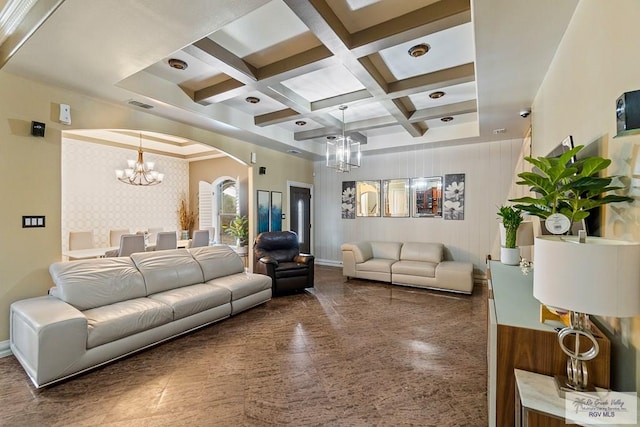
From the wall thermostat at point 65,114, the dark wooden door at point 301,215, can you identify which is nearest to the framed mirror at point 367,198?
the dark wooden door at point 301,215

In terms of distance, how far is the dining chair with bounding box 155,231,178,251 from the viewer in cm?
488

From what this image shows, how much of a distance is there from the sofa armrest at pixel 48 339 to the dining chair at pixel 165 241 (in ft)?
7.55

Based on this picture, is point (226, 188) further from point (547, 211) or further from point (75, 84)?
point (547, 211)

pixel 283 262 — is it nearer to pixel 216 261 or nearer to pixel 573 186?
pixel 216 261

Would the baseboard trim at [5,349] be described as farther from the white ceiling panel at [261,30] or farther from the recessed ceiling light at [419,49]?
the recessed ceiling light at [419,49]

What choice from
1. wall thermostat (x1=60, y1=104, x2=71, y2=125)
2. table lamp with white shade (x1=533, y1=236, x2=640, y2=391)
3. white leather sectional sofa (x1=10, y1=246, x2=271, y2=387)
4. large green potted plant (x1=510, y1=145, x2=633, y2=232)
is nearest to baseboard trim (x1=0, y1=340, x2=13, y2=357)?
white leather sectional sofa (x1=10, y1=246, x2=271, y2=387)

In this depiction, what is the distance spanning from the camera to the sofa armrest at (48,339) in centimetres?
223

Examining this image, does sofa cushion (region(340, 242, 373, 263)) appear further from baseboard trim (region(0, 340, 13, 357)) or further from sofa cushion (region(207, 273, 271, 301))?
baseboard trim (region(0, 340, 13, 357))

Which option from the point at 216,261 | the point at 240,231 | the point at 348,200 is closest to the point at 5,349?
the point at 216,261

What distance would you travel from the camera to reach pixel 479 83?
2.90m

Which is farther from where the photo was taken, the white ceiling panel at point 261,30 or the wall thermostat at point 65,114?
the wall thermostat at point 65,114

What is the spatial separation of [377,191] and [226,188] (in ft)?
12.5

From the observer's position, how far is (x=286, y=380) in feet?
7.94

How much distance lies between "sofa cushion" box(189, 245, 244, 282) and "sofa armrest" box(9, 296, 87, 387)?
5.23ft
